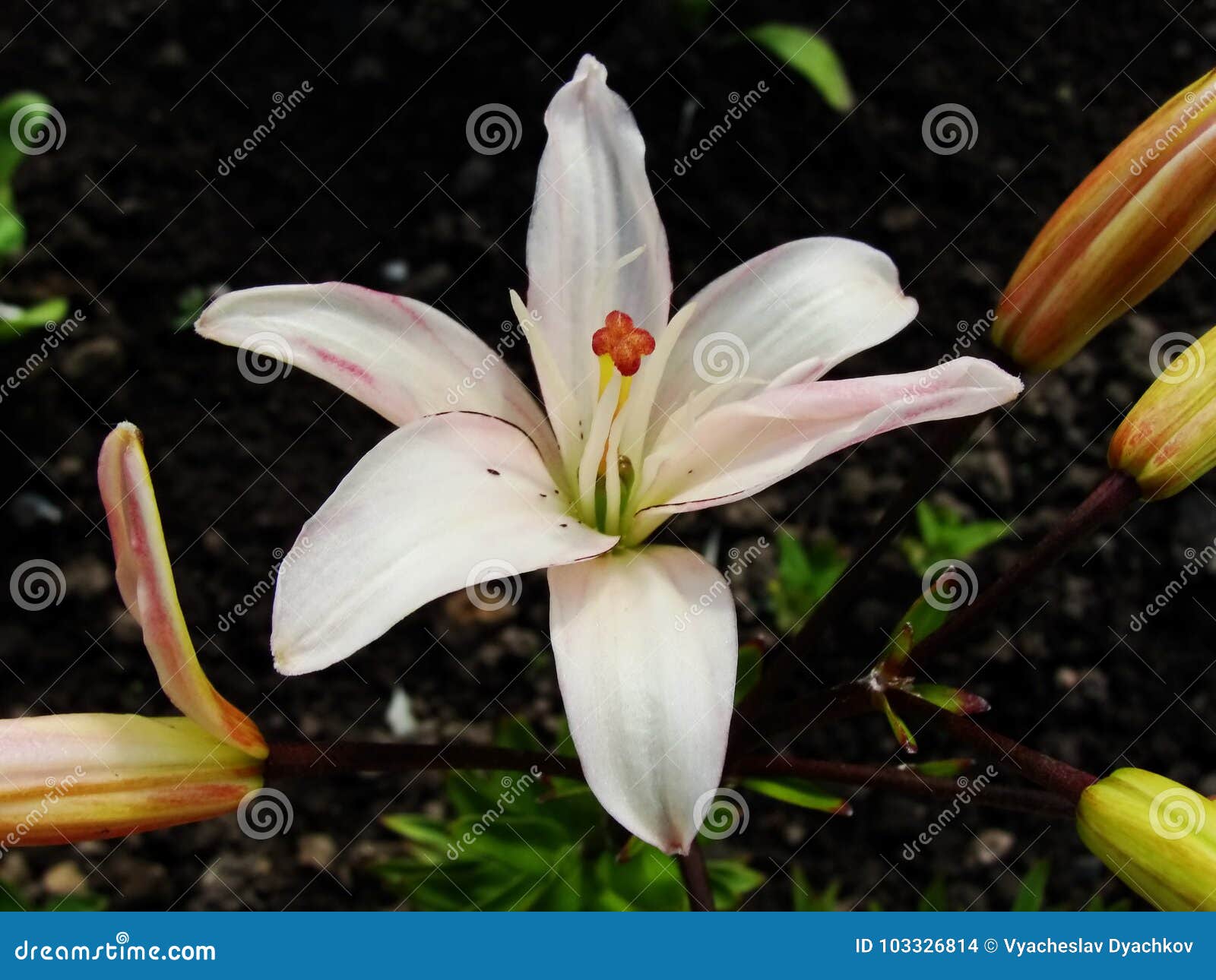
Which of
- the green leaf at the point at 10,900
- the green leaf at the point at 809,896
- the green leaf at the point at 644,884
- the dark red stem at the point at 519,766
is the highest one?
the dark red stem at the point at 519,766

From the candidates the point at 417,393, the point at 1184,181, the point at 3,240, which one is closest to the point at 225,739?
the point at 417,393

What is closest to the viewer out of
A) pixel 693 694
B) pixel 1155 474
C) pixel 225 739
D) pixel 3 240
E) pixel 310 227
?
pixel 693 694

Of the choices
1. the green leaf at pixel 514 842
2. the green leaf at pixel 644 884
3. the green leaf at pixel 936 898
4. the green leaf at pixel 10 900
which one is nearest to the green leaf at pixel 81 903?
the green leaf at pixel 10 900

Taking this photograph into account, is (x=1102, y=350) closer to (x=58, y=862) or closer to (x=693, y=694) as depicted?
(x=693, y=694)

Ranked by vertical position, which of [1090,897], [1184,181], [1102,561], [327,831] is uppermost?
[1184,181]

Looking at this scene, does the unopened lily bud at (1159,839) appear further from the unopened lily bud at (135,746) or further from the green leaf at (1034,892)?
the unopened lily bud at (135,746)

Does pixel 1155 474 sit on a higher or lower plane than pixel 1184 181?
lower

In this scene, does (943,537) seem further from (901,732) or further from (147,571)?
(147,571)
